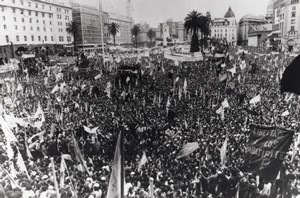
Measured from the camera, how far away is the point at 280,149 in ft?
21.6

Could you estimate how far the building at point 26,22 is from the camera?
25047 millimetres

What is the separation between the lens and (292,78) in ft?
24.4

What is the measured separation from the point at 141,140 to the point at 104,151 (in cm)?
134

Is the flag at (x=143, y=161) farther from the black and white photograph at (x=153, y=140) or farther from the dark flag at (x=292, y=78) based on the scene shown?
the dark flag at (x=292, y=78)

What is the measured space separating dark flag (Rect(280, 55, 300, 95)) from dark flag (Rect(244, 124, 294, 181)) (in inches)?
55.1

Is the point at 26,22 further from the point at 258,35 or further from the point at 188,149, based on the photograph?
the point at 258,35

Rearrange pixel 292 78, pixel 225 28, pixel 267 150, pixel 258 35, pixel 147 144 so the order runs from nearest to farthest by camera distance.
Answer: pixel 267 150 < pixel 292 78 < pixel 147 144 < pixel 258 35 < pixel 225 28

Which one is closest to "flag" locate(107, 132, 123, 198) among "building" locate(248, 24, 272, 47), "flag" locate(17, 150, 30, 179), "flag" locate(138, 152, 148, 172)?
"flag" locate(138, 152, 148, 172)

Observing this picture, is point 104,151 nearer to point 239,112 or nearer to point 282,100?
point 239,112

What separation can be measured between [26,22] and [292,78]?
27516 millimetres

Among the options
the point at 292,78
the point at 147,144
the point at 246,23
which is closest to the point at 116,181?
the point at 292,78

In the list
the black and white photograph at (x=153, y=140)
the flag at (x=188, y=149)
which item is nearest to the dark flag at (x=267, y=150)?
the black and white photograph at (x=153, y=140)

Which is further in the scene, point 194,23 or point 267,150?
point 194,23

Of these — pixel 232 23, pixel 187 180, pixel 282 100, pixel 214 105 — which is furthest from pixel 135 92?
pixel 232 23
